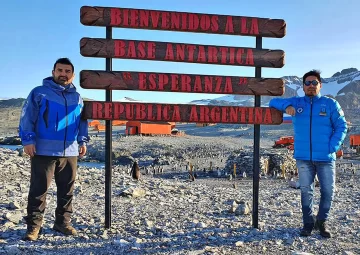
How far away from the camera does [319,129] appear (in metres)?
5.34

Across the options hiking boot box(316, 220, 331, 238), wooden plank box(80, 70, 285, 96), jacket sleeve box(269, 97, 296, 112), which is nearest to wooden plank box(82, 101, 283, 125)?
jacket sleeve box(269, 97, 296, 112)

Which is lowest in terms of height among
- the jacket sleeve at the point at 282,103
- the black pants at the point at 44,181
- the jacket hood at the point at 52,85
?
the black pants at the point at 44,181

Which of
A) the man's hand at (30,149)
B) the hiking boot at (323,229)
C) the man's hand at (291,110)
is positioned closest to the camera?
the man's hand at (30,149)

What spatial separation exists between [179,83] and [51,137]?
2125 mm

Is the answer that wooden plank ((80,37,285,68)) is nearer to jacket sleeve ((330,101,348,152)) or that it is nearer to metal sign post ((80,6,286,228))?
metal sign post ((80,6,286,228))

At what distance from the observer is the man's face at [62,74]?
4.99m

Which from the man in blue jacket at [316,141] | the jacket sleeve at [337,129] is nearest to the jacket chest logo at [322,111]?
the man in blue jacket at [316,141]

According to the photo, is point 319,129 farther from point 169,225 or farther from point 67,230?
point 67,230

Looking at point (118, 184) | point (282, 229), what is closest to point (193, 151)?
point (118, 184)

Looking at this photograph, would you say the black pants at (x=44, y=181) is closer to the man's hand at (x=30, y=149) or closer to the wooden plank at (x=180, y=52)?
the man's hand at (x=30, y=149)

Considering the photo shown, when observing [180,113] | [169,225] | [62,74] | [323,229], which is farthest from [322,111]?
[62,74]

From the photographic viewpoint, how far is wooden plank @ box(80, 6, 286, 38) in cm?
552

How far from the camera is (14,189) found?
28.2 feet

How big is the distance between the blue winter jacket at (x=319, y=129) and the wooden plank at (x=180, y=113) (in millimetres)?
680
